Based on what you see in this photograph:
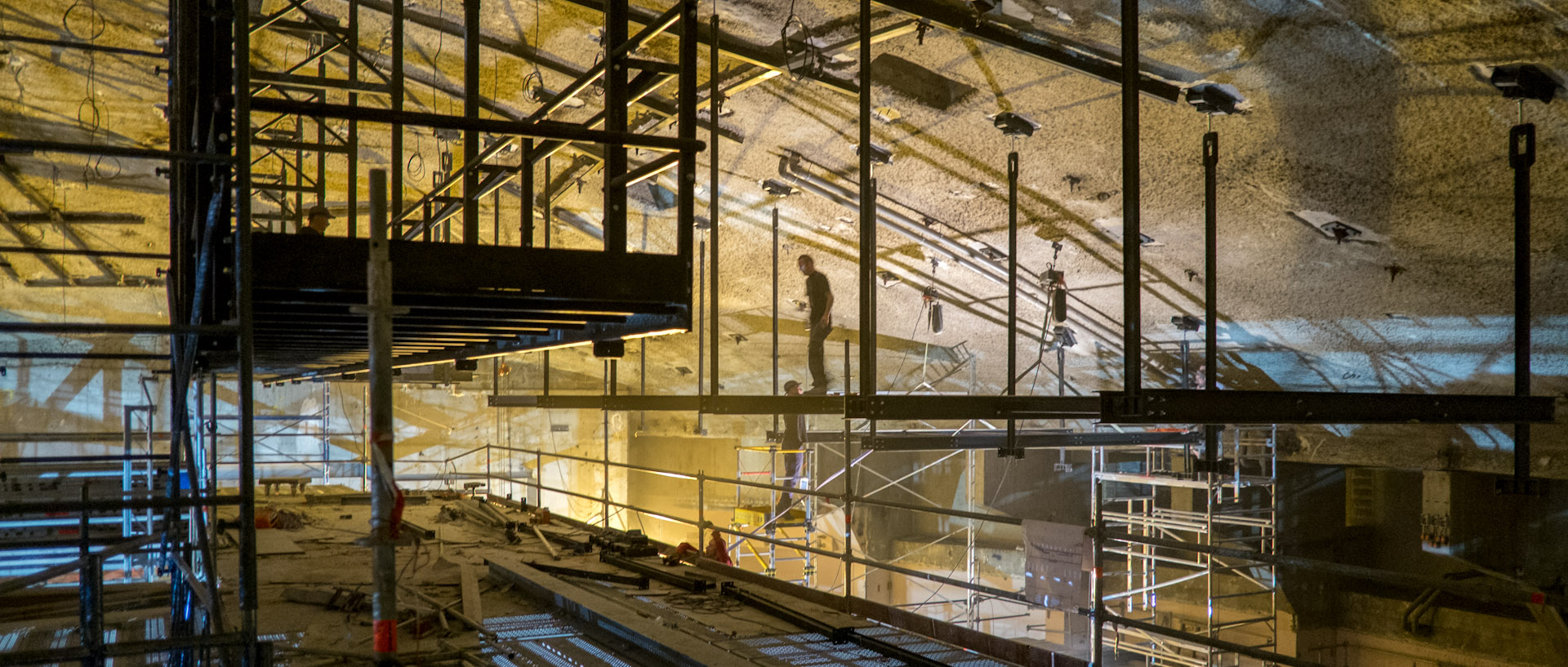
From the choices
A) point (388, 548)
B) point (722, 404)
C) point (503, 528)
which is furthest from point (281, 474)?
point (388, 548)

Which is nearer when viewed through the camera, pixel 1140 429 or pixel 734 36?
→ pixel 734 36

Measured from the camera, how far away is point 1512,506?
8750 millimetres

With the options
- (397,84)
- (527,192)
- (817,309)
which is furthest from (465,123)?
(817,309)

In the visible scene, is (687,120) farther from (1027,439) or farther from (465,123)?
(1027,439)

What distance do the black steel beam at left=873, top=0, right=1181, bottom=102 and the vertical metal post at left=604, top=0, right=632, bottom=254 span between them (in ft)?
5.32

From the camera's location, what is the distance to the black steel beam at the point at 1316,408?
3328 mm

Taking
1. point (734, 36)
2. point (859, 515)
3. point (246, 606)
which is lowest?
point (859, 515)

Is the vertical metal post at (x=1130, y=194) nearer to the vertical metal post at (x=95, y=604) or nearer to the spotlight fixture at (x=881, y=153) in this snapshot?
the vertical metal post at (x=95, y=604)

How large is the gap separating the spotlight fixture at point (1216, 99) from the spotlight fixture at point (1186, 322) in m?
3.30

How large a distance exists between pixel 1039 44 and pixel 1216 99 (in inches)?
38.8

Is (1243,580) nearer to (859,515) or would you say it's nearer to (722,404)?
(859,515)

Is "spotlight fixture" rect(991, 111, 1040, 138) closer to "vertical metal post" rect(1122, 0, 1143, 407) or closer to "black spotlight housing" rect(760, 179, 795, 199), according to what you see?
"black spotlight housing" rect(760, 179, 795, 199)

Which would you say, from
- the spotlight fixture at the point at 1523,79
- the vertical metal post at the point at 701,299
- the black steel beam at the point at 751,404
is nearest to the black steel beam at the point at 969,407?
the black steel beam at the point at 751,404

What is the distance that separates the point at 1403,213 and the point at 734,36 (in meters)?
4.07
